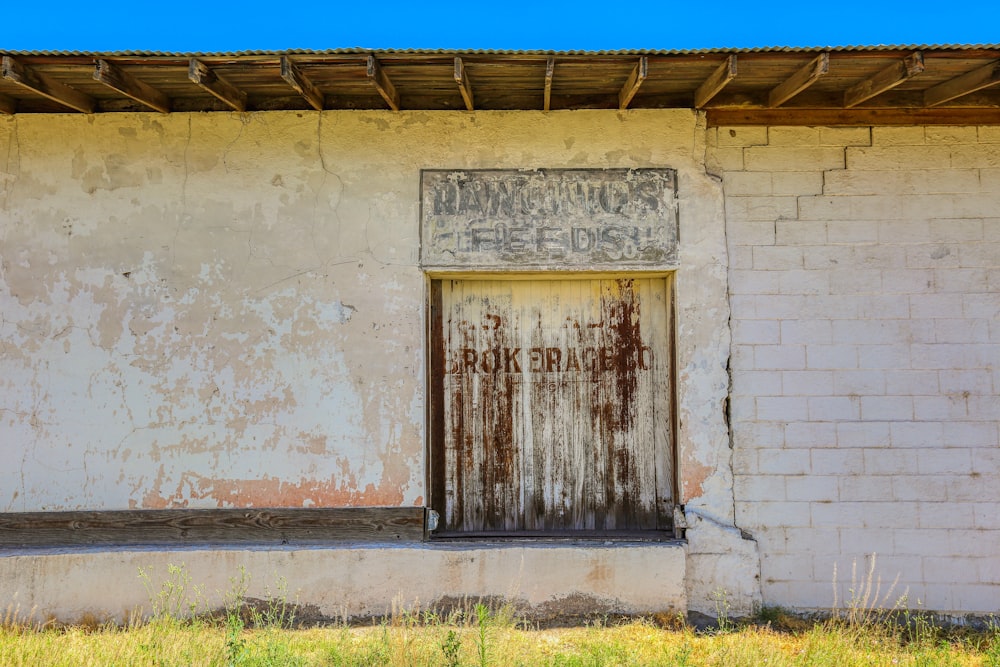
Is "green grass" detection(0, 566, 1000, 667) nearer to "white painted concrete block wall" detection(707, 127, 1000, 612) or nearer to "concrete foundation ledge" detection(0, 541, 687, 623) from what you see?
"concrete foundation ledge" detection(0, 541, 687, 623)

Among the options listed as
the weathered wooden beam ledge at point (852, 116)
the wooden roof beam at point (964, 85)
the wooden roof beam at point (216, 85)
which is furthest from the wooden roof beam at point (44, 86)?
the wooden roof beam at point (964, 85)

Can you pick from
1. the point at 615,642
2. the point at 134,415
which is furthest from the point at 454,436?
the point at 134,415

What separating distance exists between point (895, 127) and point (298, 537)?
16.5 feet

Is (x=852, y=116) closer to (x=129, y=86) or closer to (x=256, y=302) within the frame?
(x=256, y=302)

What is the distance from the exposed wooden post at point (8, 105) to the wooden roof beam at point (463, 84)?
311cm

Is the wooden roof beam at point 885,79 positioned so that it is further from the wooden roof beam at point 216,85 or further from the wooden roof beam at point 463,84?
the wooden roof beam at point 216,85

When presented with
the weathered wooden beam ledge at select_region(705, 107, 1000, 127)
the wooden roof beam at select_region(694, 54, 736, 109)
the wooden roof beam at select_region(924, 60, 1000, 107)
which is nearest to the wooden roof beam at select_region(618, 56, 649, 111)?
the wooden roof beam at select_region(694, 54, 736, 109)

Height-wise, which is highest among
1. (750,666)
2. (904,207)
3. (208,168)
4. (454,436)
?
(208,168)

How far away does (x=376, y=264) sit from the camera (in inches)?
198

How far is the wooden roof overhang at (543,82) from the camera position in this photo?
434cm

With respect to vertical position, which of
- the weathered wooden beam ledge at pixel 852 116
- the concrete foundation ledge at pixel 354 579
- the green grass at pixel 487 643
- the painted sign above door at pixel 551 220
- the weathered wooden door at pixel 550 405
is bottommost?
the green grass at pixel 487 643

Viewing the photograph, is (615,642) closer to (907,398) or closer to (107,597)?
(907,398)

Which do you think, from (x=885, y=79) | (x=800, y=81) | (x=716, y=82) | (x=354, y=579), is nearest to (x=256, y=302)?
(x=354, y=579)

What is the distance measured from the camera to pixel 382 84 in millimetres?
4652
